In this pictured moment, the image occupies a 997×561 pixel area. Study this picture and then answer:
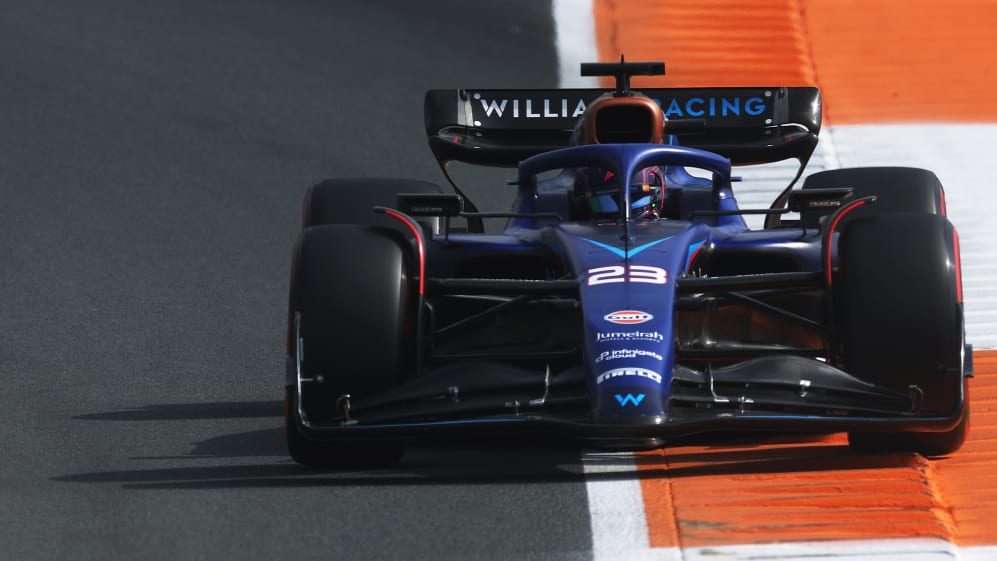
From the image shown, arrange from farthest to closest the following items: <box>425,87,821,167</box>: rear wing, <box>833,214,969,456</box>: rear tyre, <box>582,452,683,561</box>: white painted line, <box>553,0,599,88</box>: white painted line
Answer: <box>553,0,599,88</box>: white painted line → <box>425,87,821,167</box>: rear wing → <box>833,214,969,456</box>: rear tyre → <box>582,452,683,561</box>: white painted line

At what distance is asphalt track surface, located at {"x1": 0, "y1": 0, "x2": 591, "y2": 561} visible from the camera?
655 cm

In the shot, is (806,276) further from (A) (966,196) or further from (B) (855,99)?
(B) (855,99)

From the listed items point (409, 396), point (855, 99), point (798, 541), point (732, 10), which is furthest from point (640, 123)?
point (732, 10)

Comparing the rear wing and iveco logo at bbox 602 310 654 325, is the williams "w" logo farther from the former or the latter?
the rear wing

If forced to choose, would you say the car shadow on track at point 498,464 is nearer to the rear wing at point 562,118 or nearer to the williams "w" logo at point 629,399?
the williams "w" logo at point 629,399

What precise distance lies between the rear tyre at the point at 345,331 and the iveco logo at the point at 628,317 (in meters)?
0.84

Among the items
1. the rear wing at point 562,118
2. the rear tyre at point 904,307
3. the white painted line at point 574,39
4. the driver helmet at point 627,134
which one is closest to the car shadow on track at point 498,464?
the rear tyre at point 904,307

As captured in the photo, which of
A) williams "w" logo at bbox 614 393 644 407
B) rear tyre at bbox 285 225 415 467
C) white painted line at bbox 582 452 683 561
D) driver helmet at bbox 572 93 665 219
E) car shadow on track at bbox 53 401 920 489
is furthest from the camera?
driver helmet at bbox 572 93 665 219

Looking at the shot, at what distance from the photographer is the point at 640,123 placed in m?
9.38

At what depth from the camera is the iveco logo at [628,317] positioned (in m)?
6.93

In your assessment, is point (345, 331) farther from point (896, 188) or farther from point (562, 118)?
point (562, 118)

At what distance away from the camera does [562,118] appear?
10406 millimetres

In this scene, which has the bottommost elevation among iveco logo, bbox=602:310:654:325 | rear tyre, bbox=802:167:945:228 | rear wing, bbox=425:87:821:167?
iveco logo, bbox=602:310:654:325

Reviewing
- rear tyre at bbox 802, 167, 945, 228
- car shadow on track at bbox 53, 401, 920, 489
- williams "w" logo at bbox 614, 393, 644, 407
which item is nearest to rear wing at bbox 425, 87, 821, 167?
rear tyre at bbox 802, 167, 945, 228
